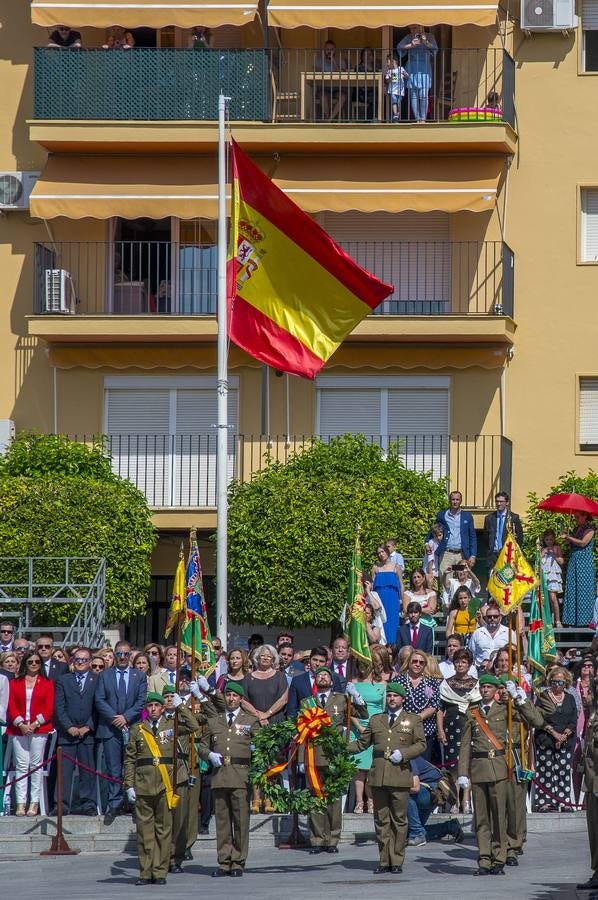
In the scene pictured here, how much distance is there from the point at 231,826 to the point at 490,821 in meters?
2.50

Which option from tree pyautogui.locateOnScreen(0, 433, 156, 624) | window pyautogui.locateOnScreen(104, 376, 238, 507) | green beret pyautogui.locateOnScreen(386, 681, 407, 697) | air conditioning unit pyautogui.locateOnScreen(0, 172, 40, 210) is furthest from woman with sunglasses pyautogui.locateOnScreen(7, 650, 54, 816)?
air conditioning unit pyautogui.locateOnScreen(0, 172, 40, 210)

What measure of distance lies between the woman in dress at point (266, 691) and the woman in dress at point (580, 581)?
6.79m

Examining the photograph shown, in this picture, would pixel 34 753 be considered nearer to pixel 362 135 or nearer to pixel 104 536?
pixel 104 536

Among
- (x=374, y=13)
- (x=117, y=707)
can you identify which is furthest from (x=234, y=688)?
(x=374, y=13)

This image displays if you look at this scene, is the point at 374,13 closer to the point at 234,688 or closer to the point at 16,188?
the point at 16,188

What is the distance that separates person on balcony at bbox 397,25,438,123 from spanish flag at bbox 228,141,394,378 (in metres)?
5.82

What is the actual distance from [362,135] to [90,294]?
5.04 m

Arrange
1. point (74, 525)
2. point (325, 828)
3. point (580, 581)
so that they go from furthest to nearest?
point (74, 525) < point (580, 581) < point (325, 828)

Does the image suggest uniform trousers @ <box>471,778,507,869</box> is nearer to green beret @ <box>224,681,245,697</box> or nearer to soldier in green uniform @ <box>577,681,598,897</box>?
soldier in green uniform @ <box>577,681,598,897</box>

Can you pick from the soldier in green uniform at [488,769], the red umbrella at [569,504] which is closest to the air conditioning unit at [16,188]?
the red umbrella at [569,504]

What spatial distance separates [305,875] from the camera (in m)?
18.8

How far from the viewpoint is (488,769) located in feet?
63.0

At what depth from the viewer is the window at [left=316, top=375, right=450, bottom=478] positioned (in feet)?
104

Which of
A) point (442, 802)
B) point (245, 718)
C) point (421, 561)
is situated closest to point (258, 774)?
point (245, 718)
